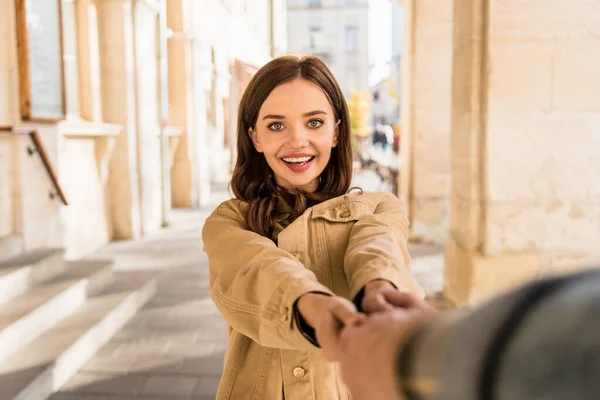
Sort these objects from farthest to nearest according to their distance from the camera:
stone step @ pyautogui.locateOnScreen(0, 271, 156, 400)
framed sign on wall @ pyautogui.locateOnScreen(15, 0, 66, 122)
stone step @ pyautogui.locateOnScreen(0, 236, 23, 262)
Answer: framed sign on wall @ pyautogui.locateOnScreen(15, 0, 66, 122), stone step @ pyautogui.locateOnScreen(0, 236, 23, 262), stone step @ pyautogui.locateOnScreen(0, 271, 156, 400)

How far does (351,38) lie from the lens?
3909 centimetres

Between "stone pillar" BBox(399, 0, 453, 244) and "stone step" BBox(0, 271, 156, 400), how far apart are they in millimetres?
3563

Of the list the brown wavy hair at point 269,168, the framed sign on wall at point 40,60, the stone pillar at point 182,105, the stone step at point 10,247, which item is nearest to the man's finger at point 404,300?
the brown wavy hair at point 269,168

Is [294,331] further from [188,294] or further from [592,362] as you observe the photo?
[188,294]

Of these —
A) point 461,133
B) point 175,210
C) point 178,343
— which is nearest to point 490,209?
point 461,133

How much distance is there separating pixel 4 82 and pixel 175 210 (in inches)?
202

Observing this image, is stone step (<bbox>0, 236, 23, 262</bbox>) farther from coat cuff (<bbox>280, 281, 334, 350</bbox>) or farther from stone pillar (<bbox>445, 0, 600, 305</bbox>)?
coat cuff (<bbox>280, 281, 334, 350</bbox>)

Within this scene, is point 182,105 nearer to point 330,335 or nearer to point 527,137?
point 527,137

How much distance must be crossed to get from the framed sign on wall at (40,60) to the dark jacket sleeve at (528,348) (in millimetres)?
4344

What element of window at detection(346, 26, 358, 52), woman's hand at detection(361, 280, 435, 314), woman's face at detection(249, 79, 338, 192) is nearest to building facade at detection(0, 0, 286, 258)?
woman's face at detection(249, 79, 338, 192)

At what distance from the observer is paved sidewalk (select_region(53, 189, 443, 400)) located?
2.79 m

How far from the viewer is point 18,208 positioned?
3.98m

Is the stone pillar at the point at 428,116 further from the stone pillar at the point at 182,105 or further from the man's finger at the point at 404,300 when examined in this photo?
the man's finger at the point at 404,300

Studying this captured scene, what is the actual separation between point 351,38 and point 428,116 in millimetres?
34496
